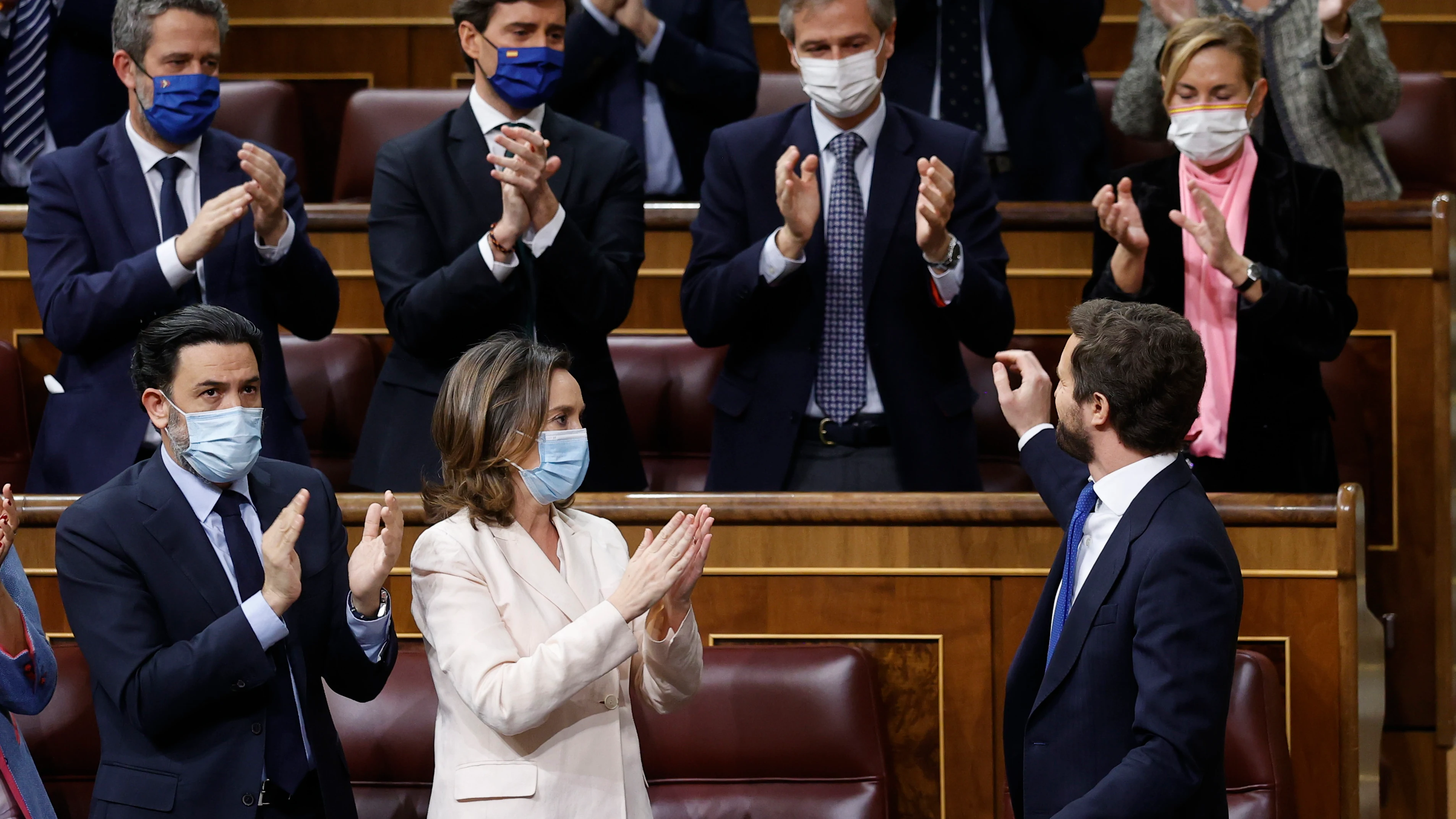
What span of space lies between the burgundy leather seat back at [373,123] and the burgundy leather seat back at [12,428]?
2.92ft

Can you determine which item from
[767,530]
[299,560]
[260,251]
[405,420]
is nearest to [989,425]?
[767,530]

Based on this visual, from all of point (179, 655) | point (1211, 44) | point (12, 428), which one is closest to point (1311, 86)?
point (1211, 44)

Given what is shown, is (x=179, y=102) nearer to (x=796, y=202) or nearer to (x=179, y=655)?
(x=796, y=202)

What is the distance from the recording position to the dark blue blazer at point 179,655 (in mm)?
1662

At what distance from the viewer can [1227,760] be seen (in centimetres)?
198

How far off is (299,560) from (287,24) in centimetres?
285

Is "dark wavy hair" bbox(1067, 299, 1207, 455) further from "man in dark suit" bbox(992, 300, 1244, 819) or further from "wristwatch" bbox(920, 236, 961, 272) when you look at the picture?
"wristwatch" bbox(920, 236, 961, 272)

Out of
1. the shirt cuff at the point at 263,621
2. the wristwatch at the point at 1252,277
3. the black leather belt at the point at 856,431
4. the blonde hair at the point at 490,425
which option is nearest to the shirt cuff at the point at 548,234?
the black leather belt at the point at 856,431

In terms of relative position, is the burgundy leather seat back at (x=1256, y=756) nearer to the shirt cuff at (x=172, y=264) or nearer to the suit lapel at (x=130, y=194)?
the shirt cuff at (x=172, y=264)

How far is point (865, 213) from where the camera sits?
244cm

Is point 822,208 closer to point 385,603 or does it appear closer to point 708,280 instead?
point 708,280

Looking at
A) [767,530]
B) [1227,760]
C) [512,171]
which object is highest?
[512,171]

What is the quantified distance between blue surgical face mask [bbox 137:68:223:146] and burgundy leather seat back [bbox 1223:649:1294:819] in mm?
1646

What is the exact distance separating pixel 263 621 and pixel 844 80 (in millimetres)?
1226
